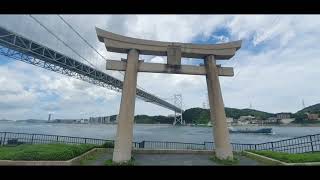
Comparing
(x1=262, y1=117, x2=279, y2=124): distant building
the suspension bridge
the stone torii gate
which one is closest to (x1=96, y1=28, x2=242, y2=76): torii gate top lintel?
the stone torii gate

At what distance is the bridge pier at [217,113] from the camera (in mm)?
8633

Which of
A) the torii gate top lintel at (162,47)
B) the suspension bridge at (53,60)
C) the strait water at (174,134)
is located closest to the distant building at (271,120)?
the strait water at (174,134)

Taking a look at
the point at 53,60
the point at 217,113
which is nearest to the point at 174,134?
the point at 53,60

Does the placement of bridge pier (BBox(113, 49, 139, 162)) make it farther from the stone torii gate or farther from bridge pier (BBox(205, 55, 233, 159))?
bridge pier (BBox(205, 55, 233, 159))

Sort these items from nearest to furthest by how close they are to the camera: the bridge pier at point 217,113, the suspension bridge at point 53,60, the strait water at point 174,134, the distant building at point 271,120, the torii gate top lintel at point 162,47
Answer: the torii gate top lintel at point 162,47 < the bridge pier at point 217,113 < the suspension bridge at point 53,60 < the strait water at point 174,134 < the distant building at point 271,120

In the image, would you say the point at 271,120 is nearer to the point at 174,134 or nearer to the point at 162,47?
the point at 174,134

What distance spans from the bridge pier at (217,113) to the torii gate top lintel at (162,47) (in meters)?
0.39

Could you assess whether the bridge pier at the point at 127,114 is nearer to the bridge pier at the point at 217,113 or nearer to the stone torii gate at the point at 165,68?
the stone torii gate at the point at 165,68

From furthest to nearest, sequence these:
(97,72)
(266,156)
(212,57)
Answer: (97,72), (212,57), (266,156)

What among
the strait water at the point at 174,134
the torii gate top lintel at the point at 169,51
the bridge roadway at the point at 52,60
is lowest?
the strait water at the point at 174,134

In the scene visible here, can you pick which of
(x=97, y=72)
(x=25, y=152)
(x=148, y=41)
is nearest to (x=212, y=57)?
(x=148, y=41)
